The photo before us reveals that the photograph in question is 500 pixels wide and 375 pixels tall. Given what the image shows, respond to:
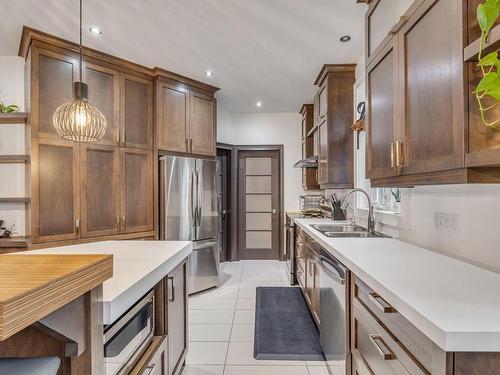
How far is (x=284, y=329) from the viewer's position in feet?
9.27

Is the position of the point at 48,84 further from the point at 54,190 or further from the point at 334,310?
the point at 334,310

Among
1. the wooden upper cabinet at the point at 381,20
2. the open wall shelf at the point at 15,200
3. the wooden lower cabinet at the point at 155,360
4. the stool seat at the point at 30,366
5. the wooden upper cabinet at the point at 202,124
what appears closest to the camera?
the stool seat at the point at 30,366

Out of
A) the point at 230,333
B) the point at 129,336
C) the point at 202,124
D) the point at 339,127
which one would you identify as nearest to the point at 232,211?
the point at 202,124

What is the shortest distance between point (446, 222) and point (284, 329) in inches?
71.5

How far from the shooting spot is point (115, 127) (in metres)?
3.23

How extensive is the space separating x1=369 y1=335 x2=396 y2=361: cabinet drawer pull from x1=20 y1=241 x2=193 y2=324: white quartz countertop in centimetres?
101

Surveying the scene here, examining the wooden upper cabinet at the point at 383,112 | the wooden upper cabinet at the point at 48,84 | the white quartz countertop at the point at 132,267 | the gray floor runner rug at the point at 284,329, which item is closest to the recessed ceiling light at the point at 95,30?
the wooden upper cabinet at the point at 48,84

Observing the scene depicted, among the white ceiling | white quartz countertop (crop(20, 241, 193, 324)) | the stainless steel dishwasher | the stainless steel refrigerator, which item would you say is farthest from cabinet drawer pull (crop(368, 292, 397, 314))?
the stainless steel refrigerator

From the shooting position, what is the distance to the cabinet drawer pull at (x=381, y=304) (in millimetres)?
1118

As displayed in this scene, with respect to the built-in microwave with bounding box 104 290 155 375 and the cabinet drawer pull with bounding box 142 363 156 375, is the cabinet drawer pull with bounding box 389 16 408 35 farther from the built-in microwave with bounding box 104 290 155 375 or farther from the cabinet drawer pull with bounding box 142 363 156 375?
the cabinet drawer pull with bounding box 142 363 156 375

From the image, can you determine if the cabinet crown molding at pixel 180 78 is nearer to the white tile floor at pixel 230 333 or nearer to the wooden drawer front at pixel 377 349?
the white tile floor at pixel 230 333

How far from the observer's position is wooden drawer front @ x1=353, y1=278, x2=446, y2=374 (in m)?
0.85

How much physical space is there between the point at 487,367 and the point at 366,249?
1.04 metres

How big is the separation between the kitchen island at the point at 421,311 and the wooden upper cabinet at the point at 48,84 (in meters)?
2.80
